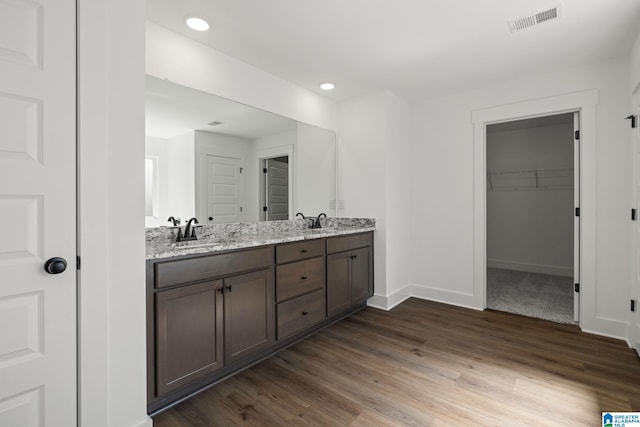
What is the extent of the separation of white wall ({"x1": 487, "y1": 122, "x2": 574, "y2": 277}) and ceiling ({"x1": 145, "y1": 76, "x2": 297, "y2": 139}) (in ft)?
14.3

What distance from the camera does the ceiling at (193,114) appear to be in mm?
2276

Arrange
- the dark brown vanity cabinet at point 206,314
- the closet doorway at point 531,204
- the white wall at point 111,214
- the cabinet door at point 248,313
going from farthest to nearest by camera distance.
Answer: the closet doorway at point 531,204 < the cabinet door at point 248,313 < the dark brown vanity cabinet at point 206,314 < the white wall at point 111,214

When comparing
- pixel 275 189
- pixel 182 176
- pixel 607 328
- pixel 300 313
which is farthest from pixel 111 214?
pixel 607 328

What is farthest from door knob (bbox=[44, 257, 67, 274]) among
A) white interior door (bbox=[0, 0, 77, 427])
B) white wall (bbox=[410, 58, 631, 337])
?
white wall (bbox=[410, 58, 631, 337])

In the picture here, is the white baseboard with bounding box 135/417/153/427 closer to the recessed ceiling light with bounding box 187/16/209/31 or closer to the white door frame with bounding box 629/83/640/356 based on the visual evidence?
the recessed ceiling light with bounding box 187/16/209/31

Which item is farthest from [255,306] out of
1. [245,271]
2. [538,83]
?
[538,83]

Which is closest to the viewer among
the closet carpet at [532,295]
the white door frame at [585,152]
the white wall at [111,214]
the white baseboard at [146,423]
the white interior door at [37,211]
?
the white interior door at [37,211]

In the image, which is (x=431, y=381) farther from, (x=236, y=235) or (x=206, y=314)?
(x=236, y=235)

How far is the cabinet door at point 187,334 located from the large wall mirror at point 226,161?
751 millimetres

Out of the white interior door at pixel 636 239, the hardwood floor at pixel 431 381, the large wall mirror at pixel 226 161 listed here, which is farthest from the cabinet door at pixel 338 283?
the white interior door at pixel 636 239

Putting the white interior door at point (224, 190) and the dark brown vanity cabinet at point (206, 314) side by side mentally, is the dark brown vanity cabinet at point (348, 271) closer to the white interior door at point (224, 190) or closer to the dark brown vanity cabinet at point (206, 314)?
the dark brown vanity cabinet at point (206, 314)

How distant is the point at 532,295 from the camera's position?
3.95 m

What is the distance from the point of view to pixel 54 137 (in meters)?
1.30

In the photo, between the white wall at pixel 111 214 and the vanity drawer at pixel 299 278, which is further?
the vanity drawer at pixel 299 278
